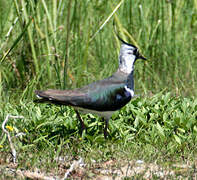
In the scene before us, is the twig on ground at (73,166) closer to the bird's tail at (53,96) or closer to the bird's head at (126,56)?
the bird's tail at (53,96)

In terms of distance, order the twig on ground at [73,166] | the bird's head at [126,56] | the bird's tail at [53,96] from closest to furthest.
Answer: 1. the twig on ground at [73,166]
2. the bird's tail at [53,96]
3. the bird's head at [126,56]

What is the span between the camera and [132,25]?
6.27m

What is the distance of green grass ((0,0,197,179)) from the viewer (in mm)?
3885

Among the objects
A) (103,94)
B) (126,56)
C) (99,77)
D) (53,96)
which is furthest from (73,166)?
(99,77)

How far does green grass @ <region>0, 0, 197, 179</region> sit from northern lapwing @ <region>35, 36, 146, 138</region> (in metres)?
0.30


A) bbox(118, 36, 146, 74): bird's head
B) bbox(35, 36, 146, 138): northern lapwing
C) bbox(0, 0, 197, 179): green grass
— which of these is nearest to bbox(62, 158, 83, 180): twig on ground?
bbox(0, 0, 197, 179): green grass

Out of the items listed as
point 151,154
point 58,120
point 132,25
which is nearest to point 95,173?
point 151,154

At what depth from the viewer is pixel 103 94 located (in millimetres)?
4031

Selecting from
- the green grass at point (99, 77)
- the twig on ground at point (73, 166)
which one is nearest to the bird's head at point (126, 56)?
the green grass at point (99, 77)

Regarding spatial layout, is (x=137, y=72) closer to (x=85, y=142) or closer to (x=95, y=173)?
(x=85, y=142)

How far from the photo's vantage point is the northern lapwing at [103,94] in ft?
12.7

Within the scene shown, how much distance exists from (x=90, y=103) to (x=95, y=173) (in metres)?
0.67

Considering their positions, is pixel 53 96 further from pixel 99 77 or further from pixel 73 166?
pixel 99 77

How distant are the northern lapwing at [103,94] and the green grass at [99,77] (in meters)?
0.30
